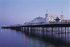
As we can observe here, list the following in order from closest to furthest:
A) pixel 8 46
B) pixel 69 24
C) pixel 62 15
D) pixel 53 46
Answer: pixel 53 46 < pixel 8 46 < pixel 69 24 < pixel 62 15

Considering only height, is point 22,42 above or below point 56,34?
above

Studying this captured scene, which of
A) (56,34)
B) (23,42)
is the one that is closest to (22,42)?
(23,42)

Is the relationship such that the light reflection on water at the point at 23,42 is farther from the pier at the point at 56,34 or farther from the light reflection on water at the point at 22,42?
the pier at the point at 56,34

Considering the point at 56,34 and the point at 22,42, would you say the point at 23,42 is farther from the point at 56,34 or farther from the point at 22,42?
the point at 56,34

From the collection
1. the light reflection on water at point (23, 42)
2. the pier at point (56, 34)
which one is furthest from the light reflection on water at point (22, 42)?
the pier at point (56, 34)

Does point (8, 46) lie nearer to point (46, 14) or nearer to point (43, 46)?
point (43, 46)

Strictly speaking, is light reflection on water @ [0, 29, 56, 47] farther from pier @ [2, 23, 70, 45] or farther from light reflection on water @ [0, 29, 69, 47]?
pier @ [2, 23, 70, 45]

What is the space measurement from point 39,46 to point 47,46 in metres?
0.88

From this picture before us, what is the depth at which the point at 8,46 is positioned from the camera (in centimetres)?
1177

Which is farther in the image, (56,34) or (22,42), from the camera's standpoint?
(56,34)

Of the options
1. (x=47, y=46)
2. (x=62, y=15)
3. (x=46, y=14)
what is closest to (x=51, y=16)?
(x=46, y=14)

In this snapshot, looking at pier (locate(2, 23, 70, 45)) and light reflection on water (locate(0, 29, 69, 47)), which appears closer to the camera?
light reflection on water (locate(0, 29, 69, 47))

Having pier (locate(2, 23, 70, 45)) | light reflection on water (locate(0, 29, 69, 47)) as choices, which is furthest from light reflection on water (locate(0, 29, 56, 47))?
pier (locate(2, 23, 70, 45))

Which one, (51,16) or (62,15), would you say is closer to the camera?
(62,15)
